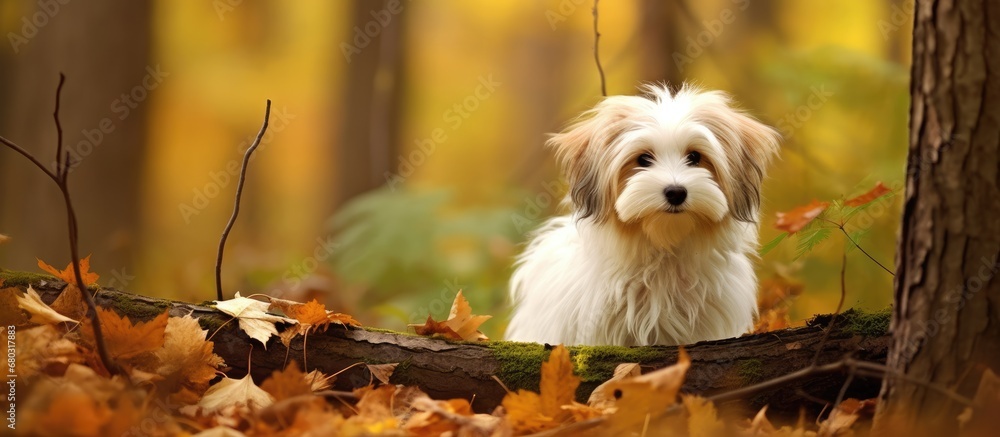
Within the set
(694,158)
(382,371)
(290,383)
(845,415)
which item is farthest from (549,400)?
(694,158)

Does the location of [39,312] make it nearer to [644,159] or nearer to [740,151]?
[644,159]

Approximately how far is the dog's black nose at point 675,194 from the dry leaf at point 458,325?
926mm

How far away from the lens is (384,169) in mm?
12492

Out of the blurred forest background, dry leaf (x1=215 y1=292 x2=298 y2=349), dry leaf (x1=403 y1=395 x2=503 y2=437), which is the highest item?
the blurred forest background

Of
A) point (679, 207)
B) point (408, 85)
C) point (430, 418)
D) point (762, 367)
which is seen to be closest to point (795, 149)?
point (679, 207)

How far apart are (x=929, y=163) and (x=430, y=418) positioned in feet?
5.33

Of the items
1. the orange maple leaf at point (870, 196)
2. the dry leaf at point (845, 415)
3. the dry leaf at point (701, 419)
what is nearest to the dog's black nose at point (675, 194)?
the orange maple leaf at point (870, 196)

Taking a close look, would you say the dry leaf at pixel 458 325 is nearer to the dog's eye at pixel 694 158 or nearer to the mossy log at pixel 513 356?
A: the mossy log at pixel 513 356

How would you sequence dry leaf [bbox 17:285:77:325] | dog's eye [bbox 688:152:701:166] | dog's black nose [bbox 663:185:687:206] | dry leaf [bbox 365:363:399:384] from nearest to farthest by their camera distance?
dry leaf [bbox 17:285:77:325], dry leaf [bbox 365:363:399:384], dog's black nose [bbox 663:185:687:206], dog's eye [bbox 688:152:701:166]

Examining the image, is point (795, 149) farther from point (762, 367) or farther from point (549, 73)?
point (549, 73)

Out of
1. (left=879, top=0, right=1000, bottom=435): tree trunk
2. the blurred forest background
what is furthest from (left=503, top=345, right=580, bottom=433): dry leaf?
the blurred forest background

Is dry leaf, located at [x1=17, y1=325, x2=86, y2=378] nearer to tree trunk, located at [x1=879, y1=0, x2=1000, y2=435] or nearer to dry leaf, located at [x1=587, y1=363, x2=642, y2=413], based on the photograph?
dry leaf, located at [x1=587, y1=363, x2=642, y2=413]

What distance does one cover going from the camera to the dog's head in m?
3.49

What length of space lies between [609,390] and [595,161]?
5.13 ft
